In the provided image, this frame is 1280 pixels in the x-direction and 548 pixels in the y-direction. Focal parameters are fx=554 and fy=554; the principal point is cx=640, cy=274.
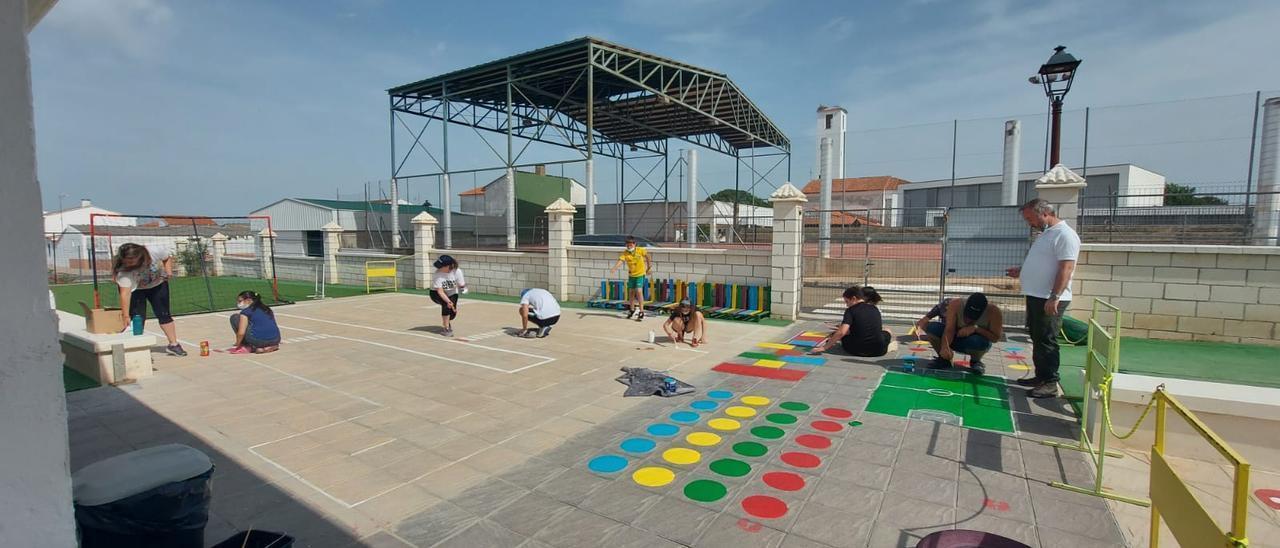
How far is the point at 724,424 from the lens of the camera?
4.96 metres

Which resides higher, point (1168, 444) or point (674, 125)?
point (674, 125)

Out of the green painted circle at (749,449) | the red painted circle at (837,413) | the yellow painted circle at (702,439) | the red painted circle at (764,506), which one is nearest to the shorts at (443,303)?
the yellow painted circle at (702,439)

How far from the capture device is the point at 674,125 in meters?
28.0

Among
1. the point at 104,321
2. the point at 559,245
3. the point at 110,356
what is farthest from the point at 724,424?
the point at 559,245

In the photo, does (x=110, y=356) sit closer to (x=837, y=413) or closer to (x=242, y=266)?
(x=837, y=413)

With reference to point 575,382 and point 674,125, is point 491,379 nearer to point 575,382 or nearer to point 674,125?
point 575,382

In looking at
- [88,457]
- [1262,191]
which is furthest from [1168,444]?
[1262,191]

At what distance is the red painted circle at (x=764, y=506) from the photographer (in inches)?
133

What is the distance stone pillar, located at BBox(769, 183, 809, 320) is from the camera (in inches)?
404

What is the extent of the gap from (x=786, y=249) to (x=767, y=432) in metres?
6.22

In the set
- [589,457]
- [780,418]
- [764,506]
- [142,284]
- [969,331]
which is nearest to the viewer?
[764,506]

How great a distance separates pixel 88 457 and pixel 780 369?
6.56 meters

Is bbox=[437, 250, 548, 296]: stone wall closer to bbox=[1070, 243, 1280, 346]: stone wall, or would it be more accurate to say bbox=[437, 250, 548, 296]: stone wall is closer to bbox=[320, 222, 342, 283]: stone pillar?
bbox=[320, 222, 342, 283]: stone pillar

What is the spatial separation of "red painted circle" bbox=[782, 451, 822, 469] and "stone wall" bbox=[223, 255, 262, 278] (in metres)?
24.8
